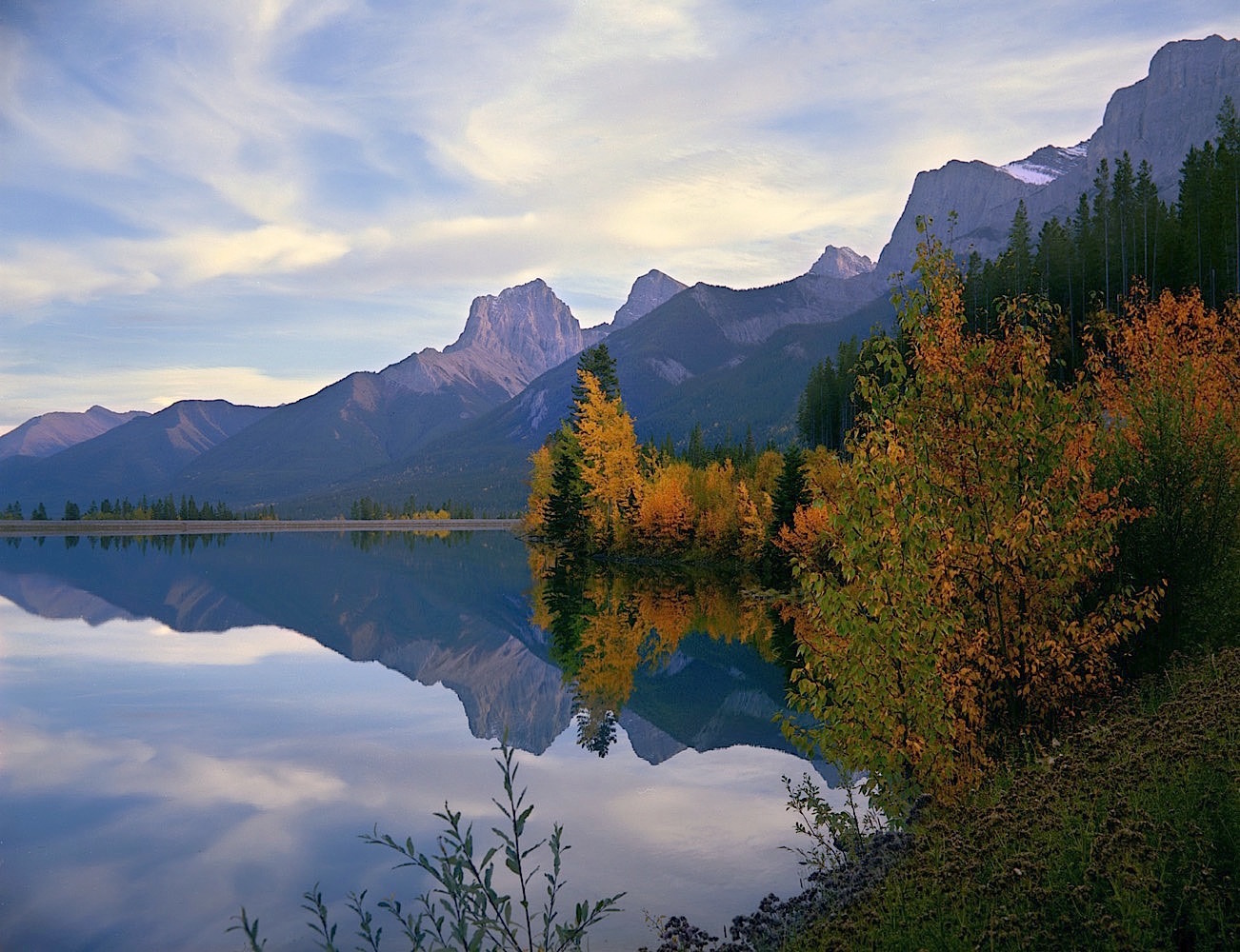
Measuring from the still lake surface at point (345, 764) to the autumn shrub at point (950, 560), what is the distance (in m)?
3.53

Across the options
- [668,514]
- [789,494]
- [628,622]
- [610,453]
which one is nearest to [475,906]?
[628,622]

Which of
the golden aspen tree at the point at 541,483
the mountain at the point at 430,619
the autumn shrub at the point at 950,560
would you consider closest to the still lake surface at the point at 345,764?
the mountain at the point at 430,619

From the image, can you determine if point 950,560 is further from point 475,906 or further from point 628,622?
point 628,622

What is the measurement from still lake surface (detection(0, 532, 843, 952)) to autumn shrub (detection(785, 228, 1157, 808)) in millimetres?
3532

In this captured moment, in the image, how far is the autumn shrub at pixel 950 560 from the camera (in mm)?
12156

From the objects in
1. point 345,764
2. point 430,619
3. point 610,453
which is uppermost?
point 610,453

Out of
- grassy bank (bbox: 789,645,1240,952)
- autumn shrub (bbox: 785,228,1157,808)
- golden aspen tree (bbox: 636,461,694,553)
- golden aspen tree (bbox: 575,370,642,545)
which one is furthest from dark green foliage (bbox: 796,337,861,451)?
grassy bank (bbox: 789,645,1240,952)

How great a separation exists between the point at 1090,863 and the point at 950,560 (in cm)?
546

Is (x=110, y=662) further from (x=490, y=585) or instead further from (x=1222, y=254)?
(x=1222, y=254)

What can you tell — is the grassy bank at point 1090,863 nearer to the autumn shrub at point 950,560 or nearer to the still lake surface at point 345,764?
the autumn shrub at point 950,560

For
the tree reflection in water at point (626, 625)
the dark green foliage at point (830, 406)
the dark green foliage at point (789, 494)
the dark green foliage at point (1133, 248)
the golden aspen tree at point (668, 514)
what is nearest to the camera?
the tree reflection in water at point (626, 625)

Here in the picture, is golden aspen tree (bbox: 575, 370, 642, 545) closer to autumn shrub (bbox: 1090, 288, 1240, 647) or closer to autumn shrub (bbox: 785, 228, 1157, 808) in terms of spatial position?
autumn shrub (bbox: 1090, 288, 1240, 647)

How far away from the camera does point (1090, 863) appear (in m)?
7.91

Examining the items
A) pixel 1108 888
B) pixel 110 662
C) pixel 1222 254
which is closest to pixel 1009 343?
pixel 1108 888
